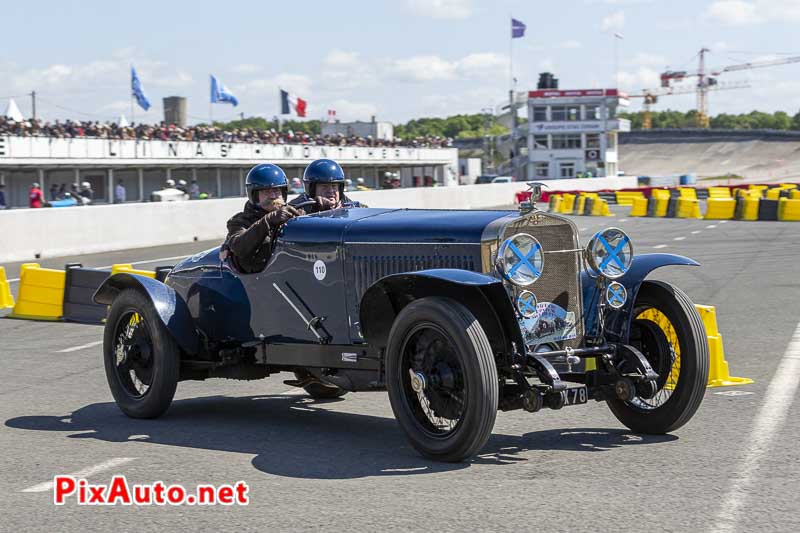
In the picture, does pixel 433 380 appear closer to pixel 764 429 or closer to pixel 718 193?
pixel 764 429

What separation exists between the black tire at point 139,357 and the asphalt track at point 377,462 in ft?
0.51

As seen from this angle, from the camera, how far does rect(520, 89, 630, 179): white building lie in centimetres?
11038

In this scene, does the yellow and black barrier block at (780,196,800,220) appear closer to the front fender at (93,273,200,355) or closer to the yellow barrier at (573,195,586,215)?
the yellow barrier at (573,195,586,215)

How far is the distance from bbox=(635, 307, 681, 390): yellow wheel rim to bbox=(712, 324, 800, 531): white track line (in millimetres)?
567

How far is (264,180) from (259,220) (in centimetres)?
52

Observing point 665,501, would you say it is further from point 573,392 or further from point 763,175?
point 763,175

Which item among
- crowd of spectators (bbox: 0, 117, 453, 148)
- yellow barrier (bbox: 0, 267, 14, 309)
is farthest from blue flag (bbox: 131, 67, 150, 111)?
yellow barrier (bbox: 0, 267, 14, 309)

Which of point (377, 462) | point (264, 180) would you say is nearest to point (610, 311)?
point (377, 462)

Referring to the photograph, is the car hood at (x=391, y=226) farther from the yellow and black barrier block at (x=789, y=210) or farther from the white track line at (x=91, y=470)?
the yellow and black barrier block at (x=789, y=210)

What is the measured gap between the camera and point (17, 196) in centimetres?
4897

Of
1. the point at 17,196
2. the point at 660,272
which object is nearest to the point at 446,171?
the point at 17,196

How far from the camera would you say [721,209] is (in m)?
38.2

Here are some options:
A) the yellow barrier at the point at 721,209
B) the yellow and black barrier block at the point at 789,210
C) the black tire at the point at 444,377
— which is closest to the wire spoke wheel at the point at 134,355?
the black tire at the point at 444,377

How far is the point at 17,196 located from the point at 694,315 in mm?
45738
